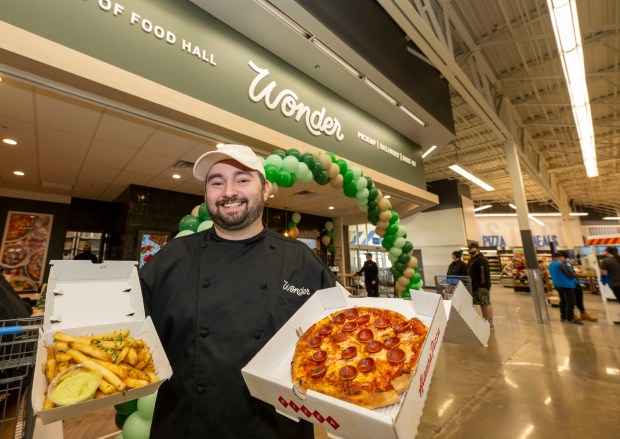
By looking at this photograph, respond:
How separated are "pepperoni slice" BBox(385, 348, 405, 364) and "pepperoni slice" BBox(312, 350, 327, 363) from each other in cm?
22

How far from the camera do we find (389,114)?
5.88 m

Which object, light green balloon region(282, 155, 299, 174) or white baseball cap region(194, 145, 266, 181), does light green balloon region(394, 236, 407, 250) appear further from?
white baseball cap region(194, 145, 266, 181)

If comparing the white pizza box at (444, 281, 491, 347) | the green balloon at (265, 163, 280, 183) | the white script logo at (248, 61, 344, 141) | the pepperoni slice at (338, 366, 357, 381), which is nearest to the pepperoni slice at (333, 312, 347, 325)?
the pepperoni slice at (338, 366, 357, 381)

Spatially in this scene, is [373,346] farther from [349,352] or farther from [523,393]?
[523,393]

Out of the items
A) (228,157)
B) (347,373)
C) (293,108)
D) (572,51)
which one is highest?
(572,51)

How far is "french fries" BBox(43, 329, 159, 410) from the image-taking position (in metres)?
0.88

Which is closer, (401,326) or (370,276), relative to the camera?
(401,326)

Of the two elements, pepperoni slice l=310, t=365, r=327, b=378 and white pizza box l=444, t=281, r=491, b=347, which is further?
white pizza box l=444, t=281, r=491, b=347

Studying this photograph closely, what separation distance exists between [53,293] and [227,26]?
3.69 metres

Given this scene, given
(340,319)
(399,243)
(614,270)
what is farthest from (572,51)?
(340,319)

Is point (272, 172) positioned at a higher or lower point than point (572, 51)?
lower

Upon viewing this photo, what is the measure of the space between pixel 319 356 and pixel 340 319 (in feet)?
0.69

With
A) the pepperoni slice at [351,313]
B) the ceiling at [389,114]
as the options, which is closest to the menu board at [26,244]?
the ceiling at [389,114]

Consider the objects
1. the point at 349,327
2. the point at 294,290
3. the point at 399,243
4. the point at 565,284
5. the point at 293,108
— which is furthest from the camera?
the point at 565,284
